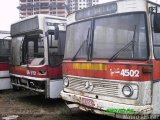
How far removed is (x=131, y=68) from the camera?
5766 mm

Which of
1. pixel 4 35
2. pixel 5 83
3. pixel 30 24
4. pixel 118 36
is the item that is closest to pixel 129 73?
pixel 118 36

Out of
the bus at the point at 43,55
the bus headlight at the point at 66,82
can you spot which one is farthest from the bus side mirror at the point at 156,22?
the bus at the point at 43,55

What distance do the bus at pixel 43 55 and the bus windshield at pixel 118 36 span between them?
2032 millimetres

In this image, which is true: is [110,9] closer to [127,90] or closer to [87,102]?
[127,90]

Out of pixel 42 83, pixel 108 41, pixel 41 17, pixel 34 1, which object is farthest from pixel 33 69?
pixel 34 1

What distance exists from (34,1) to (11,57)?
70174 mm

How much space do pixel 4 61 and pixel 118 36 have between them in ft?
21.7

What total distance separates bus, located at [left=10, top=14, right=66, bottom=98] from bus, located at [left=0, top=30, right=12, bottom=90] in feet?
5.14

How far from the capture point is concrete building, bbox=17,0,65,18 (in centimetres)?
7238

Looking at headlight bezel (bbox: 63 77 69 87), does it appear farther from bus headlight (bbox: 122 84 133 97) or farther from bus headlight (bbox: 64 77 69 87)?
bus headlight (bbox: 122 84 133 97)

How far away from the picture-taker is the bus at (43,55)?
888cm

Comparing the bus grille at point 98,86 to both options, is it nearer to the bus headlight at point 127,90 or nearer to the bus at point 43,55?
the bus headlight at point 127,90

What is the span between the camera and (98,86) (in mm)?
6379

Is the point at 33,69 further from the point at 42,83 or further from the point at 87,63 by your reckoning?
the point at 87,63
